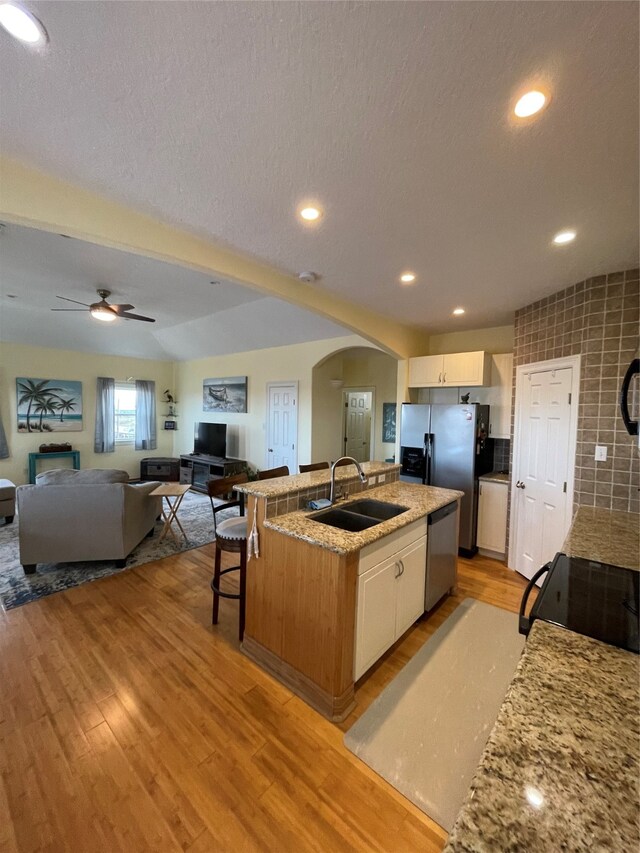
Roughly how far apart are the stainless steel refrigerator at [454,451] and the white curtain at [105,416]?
244 inches

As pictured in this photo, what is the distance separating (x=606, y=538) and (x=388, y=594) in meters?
1.23

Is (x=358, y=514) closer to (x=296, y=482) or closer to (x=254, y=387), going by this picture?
(x=296, y=482)

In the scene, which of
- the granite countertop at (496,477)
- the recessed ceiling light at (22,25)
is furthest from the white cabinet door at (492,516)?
the recessed ceiling light at (22,25)

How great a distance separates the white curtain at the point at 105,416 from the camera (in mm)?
6930

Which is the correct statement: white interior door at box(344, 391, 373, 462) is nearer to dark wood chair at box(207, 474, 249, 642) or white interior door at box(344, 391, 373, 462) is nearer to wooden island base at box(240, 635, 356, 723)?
dark wood chair at box(207, 474, 249, 642)

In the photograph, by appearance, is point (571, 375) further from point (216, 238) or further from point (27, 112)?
point (27, 112)

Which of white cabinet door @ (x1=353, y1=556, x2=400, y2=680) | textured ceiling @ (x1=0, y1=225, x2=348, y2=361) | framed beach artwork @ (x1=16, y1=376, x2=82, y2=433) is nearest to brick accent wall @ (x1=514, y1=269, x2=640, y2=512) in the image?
white cabinet door @ (x1=353, y1=556, x2=400, y2=680)

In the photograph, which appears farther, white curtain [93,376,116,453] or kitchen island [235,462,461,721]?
white curtain [93,376,116,453]

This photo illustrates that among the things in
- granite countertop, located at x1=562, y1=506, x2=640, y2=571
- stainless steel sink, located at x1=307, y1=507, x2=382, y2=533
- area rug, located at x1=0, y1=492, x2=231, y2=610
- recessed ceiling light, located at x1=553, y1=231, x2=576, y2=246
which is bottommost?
area rug, located at x1=0, y1=492, x2=231, y2=610

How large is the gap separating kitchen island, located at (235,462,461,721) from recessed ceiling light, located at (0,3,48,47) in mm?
1962

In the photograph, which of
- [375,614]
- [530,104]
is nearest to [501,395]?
[375,614]

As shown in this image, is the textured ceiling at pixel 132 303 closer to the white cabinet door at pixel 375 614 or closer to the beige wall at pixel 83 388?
the beige wall at pixel 83 388

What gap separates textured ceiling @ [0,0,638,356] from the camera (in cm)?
98

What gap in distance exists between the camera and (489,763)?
61 cm
